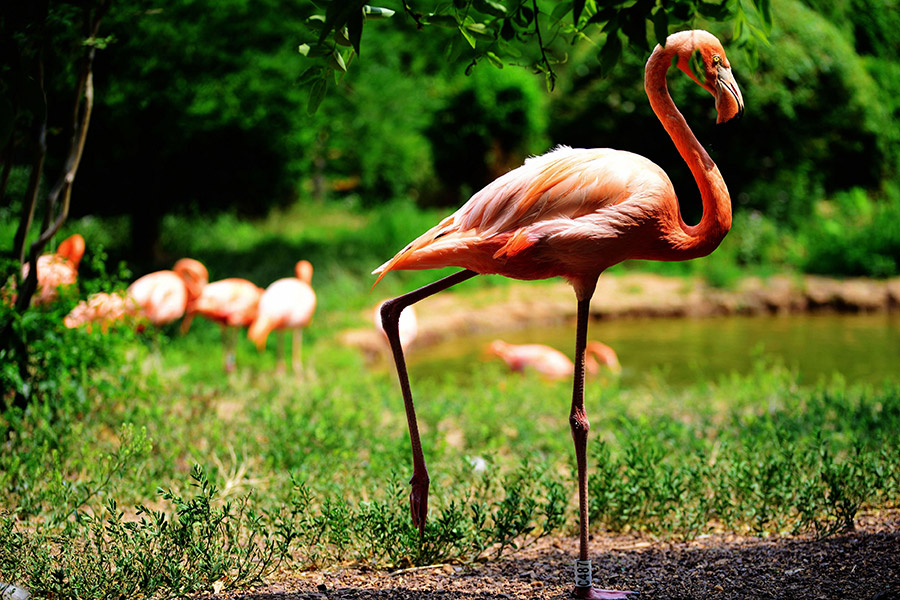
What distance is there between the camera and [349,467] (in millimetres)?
4039

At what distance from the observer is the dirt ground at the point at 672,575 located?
2580 millimetres

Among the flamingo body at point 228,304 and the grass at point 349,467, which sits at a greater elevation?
the flamingo body at point 228,304

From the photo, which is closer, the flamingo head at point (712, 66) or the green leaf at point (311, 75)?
the green leaf at point (311, 75)

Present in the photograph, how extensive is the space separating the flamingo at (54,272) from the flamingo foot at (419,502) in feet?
7.98

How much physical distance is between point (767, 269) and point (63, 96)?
32.2 ft

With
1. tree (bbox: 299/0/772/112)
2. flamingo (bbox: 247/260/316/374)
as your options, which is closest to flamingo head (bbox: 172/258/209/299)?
flamingo (bbox: 247/260/316/374)

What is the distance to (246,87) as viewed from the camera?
9.16 m

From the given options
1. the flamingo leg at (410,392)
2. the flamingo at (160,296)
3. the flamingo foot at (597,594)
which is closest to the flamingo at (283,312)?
the flamingo at (160,296)

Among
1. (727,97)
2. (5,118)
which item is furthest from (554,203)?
(5,118)

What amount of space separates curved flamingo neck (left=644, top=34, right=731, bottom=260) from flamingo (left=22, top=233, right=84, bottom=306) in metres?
3.11

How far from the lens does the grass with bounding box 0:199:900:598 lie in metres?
2.72

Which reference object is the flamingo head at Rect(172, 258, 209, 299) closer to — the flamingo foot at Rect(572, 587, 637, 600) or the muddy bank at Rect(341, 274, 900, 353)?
the muddy bank at Rect(341, 274, 900, 353)

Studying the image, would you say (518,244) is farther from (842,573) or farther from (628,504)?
(842,573)

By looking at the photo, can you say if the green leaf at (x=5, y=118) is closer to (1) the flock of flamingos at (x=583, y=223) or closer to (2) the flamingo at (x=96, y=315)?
(1) the flock of flamingos at (x=583, y=223)
